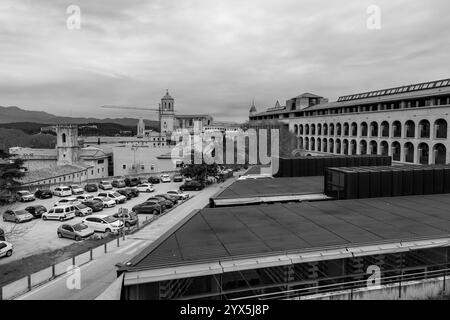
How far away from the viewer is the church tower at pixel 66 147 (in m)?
63.9

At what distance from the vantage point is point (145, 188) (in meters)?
40.7

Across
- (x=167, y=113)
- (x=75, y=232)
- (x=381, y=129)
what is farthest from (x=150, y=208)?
(x=167, y=113)

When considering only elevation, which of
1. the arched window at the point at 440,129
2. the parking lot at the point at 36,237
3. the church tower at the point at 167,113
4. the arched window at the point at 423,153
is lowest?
the parking lot at the point at 36,237

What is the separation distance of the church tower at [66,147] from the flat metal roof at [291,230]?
56709 millimetres

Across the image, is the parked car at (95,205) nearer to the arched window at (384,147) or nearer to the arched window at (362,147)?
the arched window at (384,147)

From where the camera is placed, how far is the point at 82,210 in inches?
1125

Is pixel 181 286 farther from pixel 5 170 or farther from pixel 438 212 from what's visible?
pixel 5 170

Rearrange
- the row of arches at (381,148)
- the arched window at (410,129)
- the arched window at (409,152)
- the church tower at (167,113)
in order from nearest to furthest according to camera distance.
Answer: the row of arches at (381,148), the arched window at (410,129), the arched window at (409,152), the church tower at (167,113)

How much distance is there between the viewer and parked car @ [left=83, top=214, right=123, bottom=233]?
23172 millimetres

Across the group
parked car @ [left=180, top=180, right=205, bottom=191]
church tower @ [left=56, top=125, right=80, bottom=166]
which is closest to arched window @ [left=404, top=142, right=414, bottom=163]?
parked car @ [left=180, top=180, right=205, bottom=191]

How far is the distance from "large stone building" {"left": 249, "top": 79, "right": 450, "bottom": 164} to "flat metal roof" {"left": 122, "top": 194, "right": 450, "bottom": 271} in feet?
96.1

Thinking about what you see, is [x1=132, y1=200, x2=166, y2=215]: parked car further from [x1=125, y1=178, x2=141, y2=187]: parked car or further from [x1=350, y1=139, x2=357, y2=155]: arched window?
[x1=350, y1=139, x2=357, y2=155]: arched window

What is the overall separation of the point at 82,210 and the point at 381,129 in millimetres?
46004

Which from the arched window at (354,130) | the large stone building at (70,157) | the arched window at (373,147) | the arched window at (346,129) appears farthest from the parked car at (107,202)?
the arched window at (346,129)
